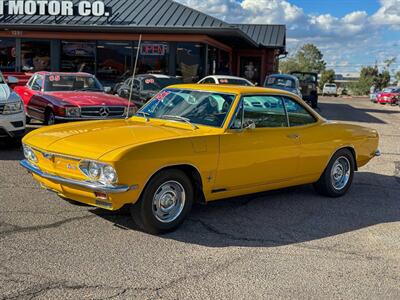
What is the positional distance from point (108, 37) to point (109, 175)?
56.7 ft

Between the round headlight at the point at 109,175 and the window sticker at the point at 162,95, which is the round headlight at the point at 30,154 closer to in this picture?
the round headlight at the point at 109,175

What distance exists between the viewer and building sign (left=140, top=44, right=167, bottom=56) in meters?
20.5

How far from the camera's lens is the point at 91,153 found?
4629mm

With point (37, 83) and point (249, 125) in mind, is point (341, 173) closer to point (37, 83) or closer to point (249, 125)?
point (249, 125)

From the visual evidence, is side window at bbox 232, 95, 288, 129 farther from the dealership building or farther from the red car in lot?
the red car in lot

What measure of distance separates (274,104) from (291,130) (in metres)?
0.39

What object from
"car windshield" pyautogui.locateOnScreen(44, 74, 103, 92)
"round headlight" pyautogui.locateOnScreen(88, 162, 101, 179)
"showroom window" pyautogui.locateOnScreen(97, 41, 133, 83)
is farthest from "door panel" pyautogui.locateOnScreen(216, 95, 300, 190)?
"showroom window" pyautogui.locateOnScreen(97, 41, 133, 83)

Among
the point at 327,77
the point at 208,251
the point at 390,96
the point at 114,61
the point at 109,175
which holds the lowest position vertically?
the point at 208,251

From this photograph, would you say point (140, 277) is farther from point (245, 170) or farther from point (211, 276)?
point (245, 170)

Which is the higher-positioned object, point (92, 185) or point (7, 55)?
point (7, 55)

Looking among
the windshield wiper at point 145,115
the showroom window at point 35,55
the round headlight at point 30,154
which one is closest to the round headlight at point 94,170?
the round headlight at point 30,154

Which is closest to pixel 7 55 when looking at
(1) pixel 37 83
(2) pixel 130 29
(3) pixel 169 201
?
(2) pixel 130 29

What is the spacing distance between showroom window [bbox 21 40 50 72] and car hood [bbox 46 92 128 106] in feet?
36.2

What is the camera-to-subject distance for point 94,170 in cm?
462
